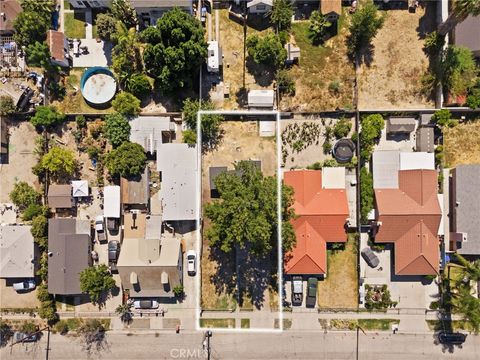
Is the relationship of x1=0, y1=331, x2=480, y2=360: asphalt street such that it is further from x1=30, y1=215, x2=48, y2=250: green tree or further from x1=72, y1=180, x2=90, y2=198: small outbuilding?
x1=72, y1=180, x2=90, y2=198: small outbuilding

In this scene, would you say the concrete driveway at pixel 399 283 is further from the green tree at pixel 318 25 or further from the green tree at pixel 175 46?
the green tree at pixel 175 46

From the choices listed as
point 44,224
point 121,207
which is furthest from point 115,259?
point 44,224

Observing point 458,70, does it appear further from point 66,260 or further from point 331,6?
point 66,260

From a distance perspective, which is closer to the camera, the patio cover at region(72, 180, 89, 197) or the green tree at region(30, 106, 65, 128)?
the green tree at region(30, 106, 65, 128)

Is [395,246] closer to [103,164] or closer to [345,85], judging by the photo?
[345,85]

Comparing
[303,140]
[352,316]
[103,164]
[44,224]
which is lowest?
[352,316]

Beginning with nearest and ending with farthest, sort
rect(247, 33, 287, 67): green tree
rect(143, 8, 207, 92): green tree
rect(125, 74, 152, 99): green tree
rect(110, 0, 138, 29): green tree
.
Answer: rect(143, 8, 207, 92): green tree → rect(247, 33, 287, 67): green tree → rect(110, 0, 138, 29): green tree → rect(125, 74, 152, 99): green tree

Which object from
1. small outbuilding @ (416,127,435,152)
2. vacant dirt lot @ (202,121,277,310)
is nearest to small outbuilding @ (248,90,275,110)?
vacant dirt lot @ (202,121,277,310)
